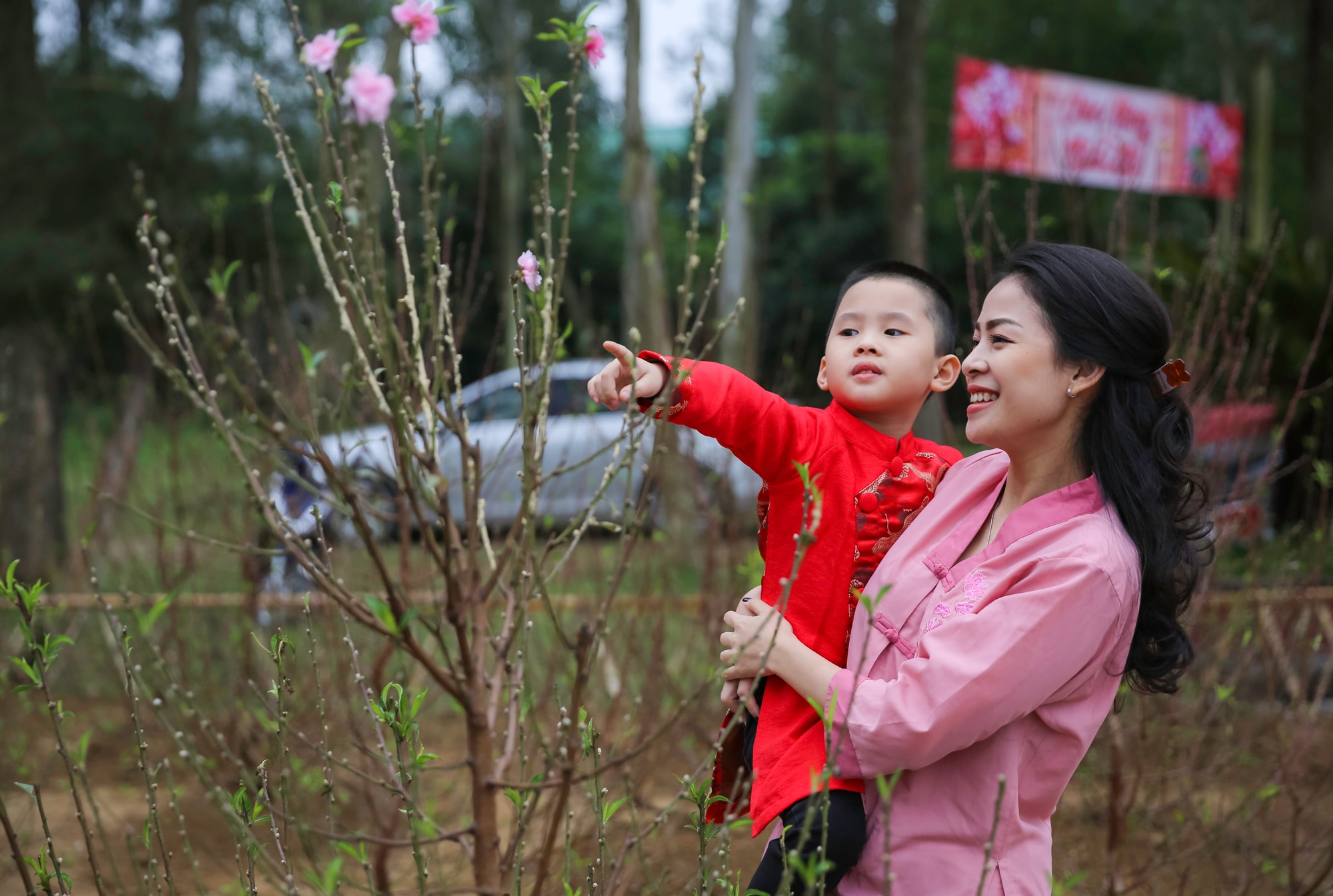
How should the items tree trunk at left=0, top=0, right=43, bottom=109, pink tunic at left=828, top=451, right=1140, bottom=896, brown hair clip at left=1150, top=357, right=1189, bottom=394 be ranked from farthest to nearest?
tree trunk at left=0, top=0, right=43, bottom=109
brown hair clip at left=1150, top=357, right=1189, bottom=394
pink tunic at left=828, top=451, right=1140, bottom=896

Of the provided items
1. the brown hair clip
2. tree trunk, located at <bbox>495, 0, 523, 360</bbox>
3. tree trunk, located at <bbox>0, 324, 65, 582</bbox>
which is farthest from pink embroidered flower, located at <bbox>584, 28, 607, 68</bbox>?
tree trunk, located at <bbox>495, 0, 523, 360</bbox>

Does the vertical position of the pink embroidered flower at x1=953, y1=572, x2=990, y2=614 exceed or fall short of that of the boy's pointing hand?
it falls short

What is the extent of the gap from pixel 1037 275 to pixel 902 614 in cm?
52

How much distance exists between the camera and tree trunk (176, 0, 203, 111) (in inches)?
384

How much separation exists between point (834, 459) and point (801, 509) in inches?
3.7

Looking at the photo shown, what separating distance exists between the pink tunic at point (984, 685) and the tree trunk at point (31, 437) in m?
6.62

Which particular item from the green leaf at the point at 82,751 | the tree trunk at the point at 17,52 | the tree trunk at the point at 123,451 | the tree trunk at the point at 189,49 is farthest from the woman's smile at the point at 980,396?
the tree trunk at the point at 189,49

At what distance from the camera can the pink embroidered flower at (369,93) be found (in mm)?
1296

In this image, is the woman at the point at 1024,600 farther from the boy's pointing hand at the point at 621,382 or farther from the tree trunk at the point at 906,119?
the tree trunk at the point at 906,119

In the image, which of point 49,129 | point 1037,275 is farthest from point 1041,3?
point 1037,275

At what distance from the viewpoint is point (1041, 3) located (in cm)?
1919

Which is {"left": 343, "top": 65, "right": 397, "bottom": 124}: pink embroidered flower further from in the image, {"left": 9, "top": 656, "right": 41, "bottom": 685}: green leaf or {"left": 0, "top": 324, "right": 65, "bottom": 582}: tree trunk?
{"left": 0, "top": 324, "right": 65, "bottom": 582}: tree trunk

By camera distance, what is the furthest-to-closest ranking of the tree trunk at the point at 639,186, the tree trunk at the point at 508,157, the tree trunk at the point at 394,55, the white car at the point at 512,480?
the tree trunk at the point at 508,157
the tree trunk at the point at 394,55
the tree trunk at the point at 639,186
the white car at the point at 512,480

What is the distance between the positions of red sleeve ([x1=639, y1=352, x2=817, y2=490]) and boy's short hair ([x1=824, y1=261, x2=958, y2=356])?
222 mm
